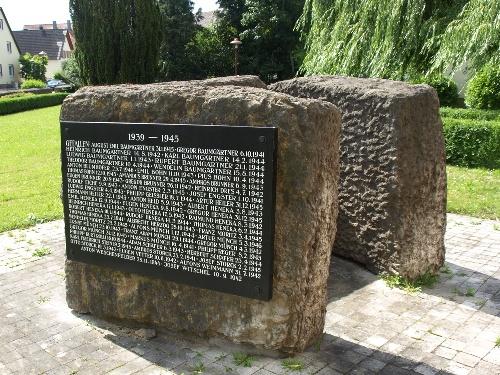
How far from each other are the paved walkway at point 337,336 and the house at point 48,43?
6129cm

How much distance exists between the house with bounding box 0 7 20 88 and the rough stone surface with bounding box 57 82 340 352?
54.3 m

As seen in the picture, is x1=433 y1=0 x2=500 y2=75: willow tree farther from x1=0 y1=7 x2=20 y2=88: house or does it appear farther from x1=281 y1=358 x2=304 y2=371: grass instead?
x1=0 y1=7 x2=20 y2=88: house

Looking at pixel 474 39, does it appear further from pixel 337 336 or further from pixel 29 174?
pixel 29 174

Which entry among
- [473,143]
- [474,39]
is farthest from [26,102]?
[474,39]

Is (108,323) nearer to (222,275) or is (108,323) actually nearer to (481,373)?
(222,275)

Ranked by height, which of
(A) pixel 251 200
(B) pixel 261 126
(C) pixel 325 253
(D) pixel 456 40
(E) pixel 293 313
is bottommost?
(E) pixel 293 313

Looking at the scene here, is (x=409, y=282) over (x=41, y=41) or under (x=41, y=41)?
under

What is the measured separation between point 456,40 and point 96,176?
8.95 metres

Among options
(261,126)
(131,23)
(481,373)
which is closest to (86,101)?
(261,126)

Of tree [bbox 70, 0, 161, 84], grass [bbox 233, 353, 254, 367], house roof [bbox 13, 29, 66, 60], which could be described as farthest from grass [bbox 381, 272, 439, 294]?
house roof [bbox 13, 29, 66, 60]

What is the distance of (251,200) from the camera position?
3877 mm

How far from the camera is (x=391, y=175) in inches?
213

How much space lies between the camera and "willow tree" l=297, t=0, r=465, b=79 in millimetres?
12422

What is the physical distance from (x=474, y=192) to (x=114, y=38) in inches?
528
